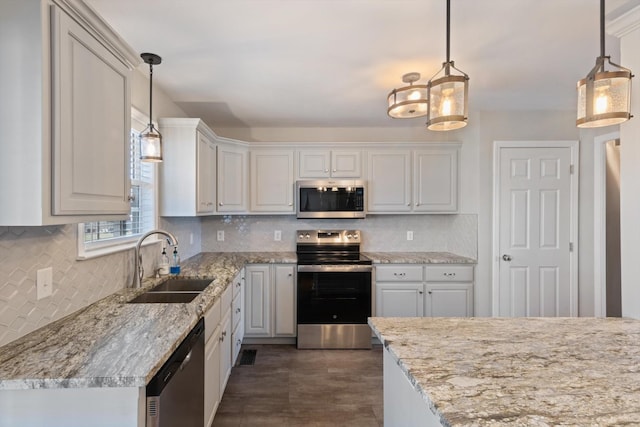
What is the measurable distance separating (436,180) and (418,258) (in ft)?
3.00

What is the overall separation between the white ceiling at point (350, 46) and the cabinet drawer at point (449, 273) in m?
1.64

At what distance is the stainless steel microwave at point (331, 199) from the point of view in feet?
11.5

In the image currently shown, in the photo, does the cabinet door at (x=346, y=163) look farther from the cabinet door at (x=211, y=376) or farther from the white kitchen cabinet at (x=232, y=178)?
the cabinet door at (x=211, y=376)

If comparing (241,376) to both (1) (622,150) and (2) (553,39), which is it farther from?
(2) (553,39)

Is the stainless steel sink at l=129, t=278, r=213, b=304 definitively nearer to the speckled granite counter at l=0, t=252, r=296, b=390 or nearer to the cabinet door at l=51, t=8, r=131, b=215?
the speckled granite counter at l=0, t=252, r=296, b=390

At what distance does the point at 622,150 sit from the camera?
157 cm

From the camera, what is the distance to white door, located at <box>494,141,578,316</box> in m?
3.22

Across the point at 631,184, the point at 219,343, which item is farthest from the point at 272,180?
the point at 631,184

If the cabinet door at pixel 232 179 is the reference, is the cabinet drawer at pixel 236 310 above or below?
below

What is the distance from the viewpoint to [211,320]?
6.13ft

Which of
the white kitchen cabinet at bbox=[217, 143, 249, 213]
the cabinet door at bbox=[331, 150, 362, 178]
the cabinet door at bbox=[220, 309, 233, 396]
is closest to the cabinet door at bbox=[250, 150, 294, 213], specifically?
the white kitchen cabinet at bbox=[217, 143, 249, 213]

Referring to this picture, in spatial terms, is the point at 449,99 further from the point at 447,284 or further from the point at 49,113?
the point at 447,284

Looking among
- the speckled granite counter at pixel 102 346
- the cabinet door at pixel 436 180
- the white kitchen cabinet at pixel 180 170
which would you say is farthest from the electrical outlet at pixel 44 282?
the cabinet door at pixel 436 180

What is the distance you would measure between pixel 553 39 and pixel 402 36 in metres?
0.96
